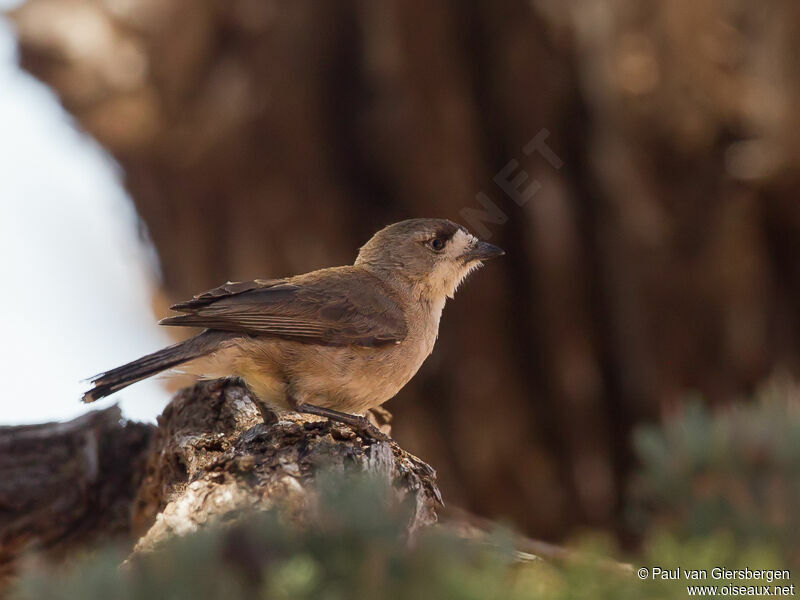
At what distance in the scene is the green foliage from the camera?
1.91 m

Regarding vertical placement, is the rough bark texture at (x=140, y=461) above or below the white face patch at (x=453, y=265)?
below

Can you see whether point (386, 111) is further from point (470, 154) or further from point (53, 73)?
point (53, 73)

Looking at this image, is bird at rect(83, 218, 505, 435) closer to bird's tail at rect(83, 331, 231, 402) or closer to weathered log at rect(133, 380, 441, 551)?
bird's tail at rect(83, 331, 231, 402)

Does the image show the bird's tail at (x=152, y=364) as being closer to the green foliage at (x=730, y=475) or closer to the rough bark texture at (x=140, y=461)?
the rough bark texture at (x=140, y=461)

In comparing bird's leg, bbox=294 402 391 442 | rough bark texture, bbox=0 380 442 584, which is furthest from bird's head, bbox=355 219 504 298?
bird's leg, bbox=294 402 391 442

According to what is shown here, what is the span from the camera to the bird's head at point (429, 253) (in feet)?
12.6

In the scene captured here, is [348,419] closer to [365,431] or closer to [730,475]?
[365,431]

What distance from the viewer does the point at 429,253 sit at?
12.8ft

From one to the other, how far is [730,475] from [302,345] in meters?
1.55

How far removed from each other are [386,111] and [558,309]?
1743mm

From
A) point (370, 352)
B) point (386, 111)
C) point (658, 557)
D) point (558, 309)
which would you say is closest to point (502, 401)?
point (558, 309)

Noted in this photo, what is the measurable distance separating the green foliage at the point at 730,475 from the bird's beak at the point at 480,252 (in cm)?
177

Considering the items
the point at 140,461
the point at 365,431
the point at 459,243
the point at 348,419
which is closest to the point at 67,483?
the point at 140,461

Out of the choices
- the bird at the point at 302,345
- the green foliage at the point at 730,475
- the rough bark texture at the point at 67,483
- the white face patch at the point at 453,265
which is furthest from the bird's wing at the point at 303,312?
the green foliage at the point at 730,475
